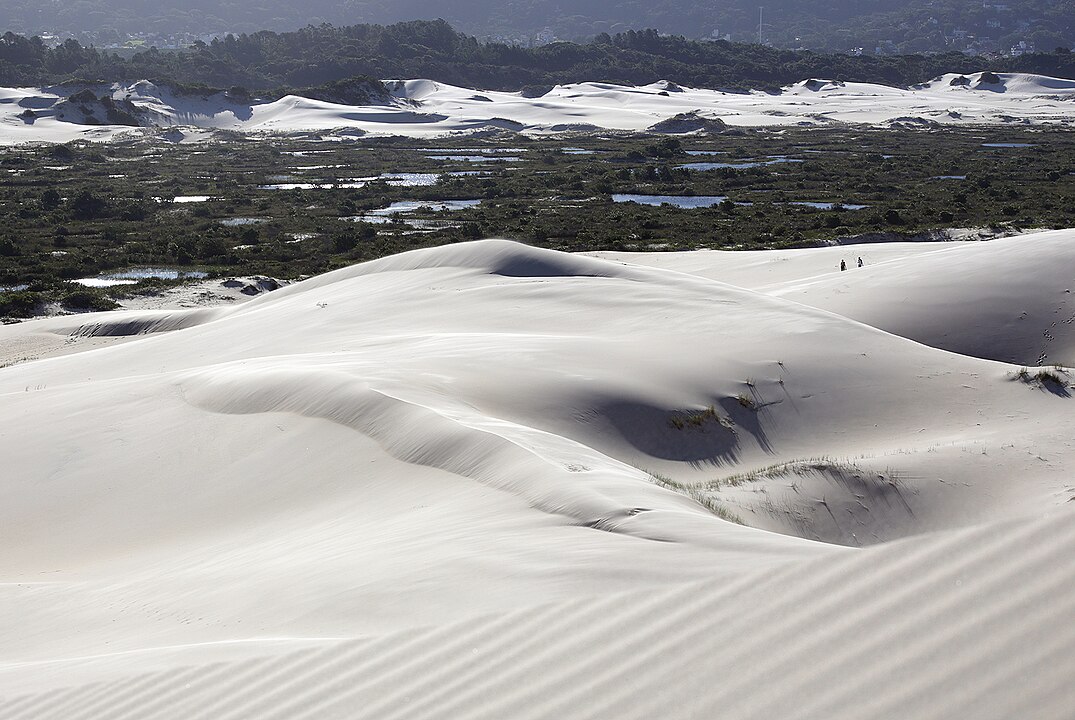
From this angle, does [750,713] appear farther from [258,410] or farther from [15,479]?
[15,479]

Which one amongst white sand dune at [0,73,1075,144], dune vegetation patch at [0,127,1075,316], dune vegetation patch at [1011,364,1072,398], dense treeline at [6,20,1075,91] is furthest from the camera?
dense treeline at [6,20,1075,91]

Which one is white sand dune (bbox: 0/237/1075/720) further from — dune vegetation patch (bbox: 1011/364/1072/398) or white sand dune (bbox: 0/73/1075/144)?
white sand dune (bbox: 0/73/1075/144)

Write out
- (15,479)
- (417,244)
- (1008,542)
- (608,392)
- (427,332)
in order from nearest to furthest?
(1008,542)
(15,479)
(608,392)
(427,332)
(417,244)

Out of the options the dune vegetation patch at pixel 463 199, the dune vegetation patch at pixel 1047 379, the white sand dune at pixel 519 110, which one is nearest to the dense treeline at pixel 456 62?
the white sand dune at pixel 519 110

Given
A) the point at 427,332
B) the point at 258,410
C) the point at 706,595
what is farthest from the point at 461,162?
the point at 706,595

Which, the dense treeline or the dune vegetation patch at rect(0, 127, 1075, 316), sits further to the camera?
the dense treeline

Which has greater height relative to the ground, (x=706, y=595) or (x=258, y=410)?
(x=706, y=595)

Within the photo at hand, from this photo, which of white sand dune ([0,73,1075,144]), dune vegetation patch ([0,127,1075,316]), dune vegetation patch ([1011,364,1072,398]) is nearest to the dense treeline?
white sand dune ([0,73,1075,144])
